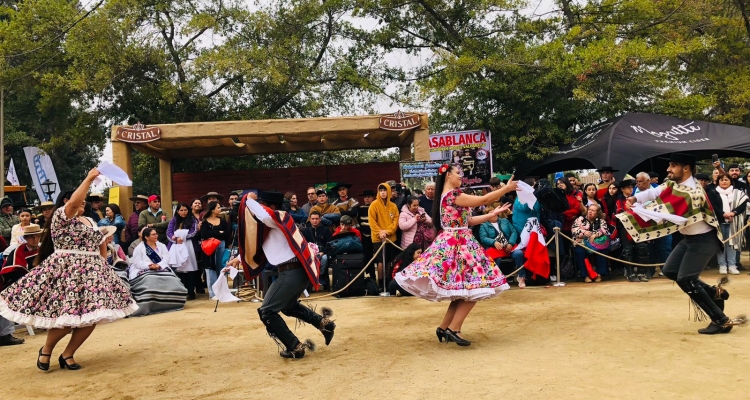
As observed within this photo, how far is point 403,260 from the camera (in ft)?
32.7

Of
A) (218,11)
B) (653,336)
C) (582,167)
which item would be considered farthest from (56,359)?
(218,11)

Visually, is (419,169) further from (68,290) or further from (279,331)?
(68,290)

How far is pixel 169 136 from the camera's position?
41.7ft

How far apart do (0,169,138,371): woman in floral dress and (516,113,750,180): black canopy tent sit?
10.6m

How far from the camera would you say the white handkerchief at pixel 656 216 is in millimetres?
6172

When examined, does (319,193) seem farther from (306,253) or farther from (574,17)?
(574,17)

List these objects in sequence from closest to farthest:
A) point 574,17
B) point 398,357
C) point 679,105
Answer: point 398,357
point 679,105
point 574,17

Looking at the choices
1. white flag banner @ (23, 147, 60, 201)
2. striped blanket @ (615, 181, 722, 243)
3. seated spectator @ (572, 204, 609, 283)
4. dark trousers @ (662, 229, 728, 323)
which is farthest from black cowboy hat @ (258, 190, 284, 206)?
white flag banner @ (23, 147, 60, 201)

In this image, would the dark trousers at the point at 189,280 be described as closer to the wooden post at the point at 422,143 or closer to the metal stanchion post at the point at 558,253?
the wooden post at the point at 422,143

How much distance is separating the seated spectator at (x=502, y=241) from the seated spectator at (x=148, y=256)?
5.16 meters

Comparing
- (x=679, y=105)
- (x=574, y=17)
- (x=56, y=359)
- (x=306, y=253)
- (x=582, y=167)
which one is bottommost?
A: (x=56, y=359)

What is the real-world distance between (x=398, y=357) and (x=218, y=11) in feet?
50.0

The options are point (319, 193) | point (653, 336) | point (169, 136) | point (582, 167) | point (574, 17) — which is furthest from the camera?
point (574, 17)

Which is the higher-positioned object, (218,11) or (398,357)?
(218,11)
